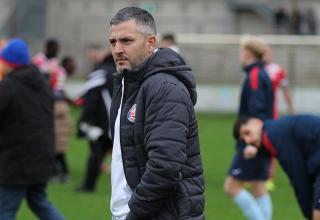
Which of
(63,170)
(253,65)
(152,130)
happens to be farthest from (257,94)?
(152,130)

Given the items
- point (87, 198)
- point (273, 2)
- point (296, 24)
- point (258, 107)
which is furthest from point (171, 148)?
point (273, 2)

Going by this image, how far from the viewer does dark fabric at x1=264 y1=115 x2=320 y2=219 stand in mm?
6758

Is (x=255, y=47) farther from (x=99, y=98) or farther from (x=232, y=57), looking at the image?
(x=232, y=57)

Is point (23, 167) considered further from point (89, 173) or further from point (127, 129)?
point (89, 173)

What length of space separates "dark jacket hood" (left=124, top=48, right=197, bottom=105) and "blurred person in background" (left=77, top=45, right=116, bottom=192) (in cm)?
717

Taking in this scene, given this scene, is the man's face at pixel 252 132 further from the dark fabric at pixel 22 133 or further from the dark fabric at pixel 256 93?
the dark fabric at pixel 256 93

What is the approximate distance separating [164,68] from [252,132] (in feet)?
8.47

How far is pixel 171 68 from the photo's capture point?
4.81m

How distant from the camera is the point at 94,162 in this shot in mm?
12398

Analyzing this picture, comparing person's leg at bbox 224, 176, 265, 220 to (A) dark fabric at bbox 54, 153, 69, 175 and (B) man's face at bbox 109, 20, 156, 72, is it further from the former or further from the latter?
(B) man's face at bbox 109, 20, 156, 72

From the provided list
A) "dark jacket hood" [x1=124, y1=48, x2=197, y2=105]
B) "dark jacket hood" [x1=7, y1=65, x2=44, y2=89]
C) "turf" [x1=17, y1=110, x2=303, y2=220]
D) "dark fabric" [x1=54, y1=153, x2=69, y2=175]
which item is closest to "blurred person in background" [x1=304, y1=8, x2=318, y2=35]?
"turf" [x1=17, y1=110, x2=303, y2=220]

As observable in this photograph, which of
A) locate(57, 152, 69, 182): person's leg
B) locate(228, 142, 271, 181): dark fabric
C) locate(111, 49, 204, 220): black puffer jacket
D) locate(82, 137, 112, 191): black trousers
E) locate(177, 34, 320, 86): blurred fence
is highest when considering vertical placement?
locate(111, 49, 204, 220): black puffer jacket

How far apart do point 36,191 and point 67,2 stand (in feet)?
120

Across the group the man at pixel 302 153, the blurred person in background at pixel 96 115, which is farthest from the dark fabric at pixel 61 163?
the man at pixel 302 153
